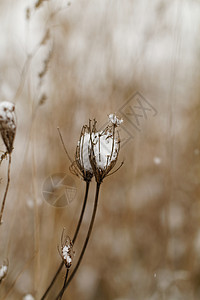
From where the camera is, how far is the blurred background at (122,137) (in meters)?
0.81

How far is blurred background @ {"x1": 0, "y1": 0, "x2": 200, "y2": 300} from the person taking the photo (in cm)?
81

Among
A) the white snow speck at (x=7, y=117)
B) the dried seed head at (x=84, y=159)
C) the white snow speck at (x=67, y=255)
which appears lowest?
the white snow speck at (x=67, y=255)

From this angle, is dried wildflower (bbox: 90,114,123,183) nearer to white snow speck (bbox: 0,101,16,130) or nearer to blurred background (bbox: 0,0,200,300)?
white snow speck (bbox: 0,101,16,130)

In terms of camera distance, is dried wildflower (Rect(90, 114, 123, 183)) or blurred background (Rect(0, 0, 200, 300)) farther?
blurred background (Rect(0, 0, 200, 300))

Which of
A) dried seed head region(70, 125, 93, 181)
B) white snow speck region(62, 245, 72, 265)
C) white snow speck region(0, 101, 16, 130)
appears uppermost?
white snow speck region(0, 101, 16, 130)

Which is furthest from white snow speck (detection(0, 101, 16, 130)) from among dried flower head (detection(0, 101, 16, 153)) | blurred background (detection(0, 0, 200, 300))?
blurred background (detection(0, 0, 200, 300))

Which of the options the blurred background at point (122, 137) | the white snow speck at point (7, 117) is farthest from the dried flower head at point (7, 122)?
the blurred background at point (122, 137)

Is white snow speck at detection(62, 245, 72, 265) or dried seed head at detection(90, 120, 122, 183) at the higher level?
dried seed head at detection(90, 120, 122, 183)

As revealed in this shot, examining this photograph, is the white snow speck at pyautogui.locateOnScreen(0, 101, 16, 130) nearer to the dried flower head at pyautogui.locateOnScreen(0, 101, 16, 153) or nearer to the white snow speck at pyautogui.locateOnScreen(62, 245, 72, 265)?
the dried flower head at pyautogui.locateOnScreen(0, 101, 16, 153)

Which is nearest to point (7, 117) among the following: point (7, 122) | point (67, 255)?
point (7, 122)

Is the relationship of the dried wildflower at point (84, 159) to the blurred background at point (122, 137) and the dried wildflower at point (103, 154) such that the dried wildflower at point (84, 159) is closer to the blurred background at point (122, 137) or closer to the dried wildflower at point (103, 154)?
the dried wildflower at point (103, 154)

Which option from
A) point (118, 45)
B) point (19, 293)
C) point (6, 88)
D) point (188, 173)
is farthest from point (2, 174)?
point (188, 173)

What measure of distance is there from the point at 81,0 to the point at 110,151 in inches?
27.4

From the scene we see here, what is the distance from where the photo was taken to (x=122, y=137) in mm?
964
